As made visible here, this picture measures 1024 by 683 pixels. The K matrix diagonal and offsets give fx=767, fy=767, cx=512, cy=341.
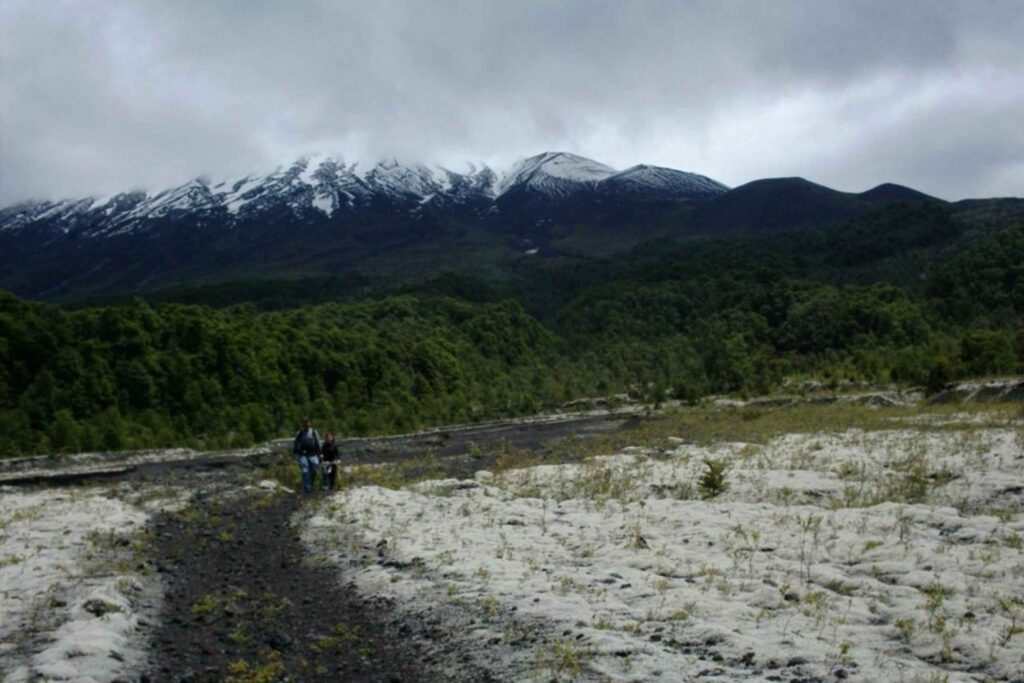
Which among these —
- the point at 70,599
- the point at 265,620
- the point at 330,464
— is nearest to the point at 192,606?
the point at 265,620

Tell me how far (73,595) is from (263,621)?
150 inches

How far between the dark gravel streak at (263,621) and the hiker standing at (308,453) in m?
7.62

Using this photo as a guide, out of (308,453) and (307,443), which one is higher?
(307,443)

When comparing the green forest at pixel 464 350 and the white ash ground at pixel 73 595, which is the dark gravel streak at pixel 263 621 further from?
the green forest at pixel 464 350

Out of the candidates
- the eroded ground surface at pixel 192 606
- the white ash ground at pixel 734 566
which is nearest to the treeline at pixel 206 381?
the eroded ground surface at pixel 192 606

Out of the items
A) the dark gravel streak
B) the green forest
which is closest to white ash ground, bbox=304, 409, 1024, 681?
the dark gravel streak

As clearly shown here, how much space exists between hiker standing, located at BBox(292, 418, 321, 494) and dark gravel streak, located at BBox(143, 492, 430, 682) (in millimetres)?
7619

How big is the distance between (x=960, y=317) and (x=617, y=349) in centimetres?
6031

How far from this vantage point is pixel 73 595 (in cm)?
1350

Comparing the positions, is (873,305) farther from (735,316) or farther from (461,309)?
(461,309)

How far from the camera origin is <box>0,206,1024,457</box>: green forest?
68.7 meters

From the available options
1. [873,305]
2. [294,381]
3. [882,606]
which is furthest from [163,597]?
[873,305]

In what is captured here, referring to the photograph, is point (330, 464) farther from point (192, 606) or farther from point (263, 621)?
point (263, 621)

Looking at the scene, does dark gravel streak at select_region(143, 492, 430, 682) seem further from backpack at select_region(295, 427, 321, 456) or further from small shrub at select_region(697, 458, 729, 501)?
small shrub at select_region(697, 458, 729, 501)
